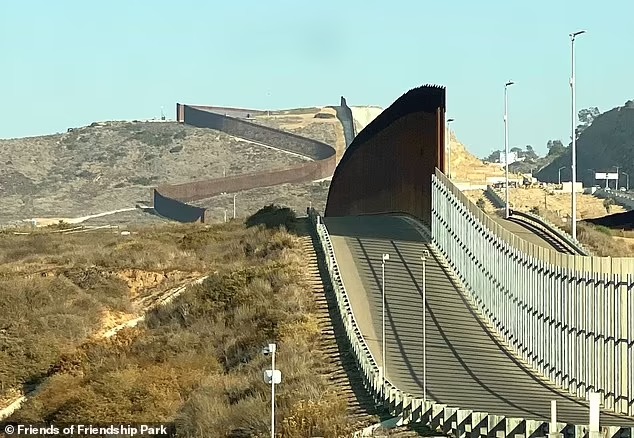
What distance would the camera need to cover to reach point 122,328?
58.8 meters

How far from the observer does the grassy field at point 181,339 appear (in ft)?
123

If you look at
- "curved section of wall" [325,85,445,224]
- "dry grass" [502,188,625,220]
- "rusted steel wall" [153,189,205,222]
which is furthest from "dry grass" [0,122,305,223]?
"curved section of wall" [325,85,445,224]

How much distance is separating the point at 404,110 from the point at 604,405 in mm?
37357

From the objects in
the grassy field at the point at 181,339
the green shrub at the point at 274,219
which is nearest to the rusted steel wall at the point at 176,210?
the green shrub at the point at 274,219

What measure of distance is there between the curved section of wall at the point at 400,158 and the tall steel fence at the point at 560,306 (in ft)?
31.1

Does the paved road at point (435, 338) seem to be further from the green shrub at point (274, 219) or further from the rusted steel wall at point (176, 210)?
the rusted steel wall at point (176, 210)

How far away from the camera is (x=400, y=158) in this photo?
237 ft

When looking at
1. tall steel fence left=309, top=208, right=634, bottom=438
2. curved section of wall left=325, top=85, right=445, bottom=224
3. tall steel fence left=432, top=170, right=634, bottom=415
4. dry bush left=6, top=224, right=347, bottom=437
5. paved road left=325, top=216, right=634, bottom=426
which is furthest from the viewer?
curved section of wall left=325, top=85, right=445, bottom=224

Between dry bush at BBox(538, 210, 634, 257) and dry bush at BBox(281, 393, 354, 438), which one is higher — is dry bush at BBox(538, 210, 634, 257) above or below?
above

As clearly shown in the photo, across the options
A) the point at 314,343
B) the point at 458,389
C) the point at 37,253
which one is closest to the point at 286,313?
the point at 314,343

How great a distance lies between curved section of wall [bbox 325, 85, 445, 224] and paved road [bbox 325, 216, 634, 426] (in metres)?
3.30

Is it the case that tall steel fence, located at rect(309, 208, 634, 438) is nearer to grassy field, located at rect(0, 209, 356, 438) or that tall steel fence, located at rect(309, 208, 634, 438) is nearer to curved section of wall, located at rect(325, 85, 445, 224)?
grassy field, located at rect(0, 209, 356, 438)

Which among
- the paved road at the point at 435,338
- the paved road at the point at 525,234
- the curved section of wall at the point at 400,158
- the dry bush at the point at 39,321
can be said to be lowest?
the dry bush at the point at 39,321

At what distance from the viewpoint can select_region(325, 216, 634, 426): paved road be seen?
113ft
